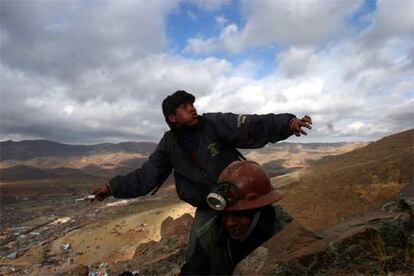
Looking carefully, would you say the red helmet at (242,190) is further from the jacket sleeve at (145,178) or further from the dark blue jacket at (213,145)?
the jacket sleeve at (145,178)

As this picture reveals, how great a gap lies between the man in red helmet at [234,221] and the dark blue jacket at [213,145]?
577mm

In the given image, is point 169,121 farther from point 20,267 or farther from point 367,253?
point 20,267

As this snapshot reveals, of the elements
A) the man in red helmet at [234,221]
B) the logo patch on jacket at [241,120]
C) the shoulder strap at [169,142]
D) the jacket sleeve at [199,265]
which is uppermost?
the logo patch on jacket at [241,120]

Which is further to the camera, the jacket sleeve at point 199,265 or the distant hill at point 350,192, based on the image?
the distant hill at point 350,192

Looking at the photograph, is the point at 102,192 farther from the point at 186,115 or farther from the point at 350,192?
the point at 350,192

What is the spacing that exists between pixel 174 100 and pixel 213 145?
21.0 inches

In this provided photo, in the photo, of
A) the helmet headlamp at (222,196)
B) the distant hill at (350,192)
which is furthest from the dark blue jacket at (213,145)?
the distant hill at (350,192)

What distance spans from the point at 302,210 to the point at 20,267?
42.0ft

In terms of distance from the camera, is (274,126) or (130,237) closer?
(274,126)

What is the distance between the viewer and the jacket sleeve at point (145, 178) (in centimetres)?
391

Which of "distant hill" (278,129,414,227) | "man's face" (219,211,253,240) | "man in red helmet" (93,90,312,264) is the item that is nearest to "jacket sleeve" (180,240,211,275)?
"man's face" (219,211,253,240)

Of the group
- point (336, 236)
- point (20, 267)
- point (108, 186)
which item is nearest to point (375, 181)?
point (336, 236)

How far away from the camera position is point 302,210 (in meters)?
11.5

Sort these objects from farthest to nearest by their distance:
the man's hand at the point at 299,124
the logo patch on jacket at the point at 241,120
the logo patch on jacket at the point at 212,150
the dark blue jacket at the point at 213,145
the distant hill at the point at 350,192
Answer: the distant hill at the point at 350,192, the logo patch on jacket at the point at 212,150, the logo patch on jacket at the point at 241,120, the dark blue jacket at the point at 213,145, the man's hand at the point at 299,124
